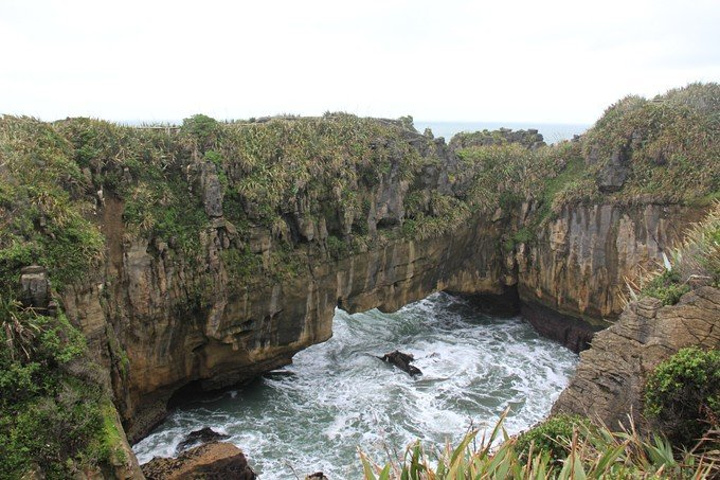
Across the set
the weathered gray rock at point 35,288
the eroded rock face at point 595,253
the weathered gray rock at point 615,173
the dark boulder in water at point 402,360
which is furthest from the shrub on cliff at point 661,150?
the weathered gray rock at point 35,288

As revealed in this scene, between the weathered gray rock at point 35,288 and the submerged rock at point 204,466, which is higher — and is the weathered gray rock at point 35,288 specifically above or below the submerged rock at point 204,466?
above

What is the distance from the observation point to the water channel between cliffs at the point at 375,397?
16.0m

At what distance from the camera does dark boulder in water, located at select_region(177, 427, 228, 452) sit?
15.6m

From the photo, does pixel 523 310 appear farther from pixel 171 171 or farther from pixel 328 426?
pixel 171 171

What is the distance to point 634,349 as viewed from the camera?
1127 cm

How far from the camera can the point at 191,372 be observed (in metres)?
17.7

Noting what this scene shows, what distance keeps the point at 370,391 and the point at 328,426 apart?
2628 millimetres

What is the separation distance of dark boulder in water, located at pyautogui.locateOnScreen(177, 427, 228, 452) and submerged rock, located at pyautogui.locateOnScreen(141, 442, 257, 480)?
72.2 inches

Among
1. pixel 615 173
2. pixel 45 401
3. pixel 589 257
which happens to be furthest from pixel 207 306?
pixel 615 173

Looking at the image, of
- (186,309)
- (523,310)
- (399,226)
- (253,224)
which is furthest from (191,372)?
(523,310)

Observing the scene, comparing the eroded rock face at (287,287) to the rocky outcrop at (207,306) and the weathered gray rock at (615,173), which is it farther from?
the weathered gray rock at (615,173)

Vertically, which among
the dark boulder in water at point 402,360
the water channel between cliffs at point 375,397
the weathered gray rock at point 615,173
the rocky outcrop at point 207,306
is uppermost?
the weathered gray rock at point 615,173

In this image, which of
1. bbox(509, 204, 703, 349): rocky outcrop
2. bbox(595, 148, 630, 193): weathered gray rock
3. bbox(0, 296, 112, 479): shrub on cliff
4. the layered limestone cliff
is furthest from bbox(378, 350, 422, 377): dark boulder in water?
bbox(0, 296, 112, 479): shrub on cliff

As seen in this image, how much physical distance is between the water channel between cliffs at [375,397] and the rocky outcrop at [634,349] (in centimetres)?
547
